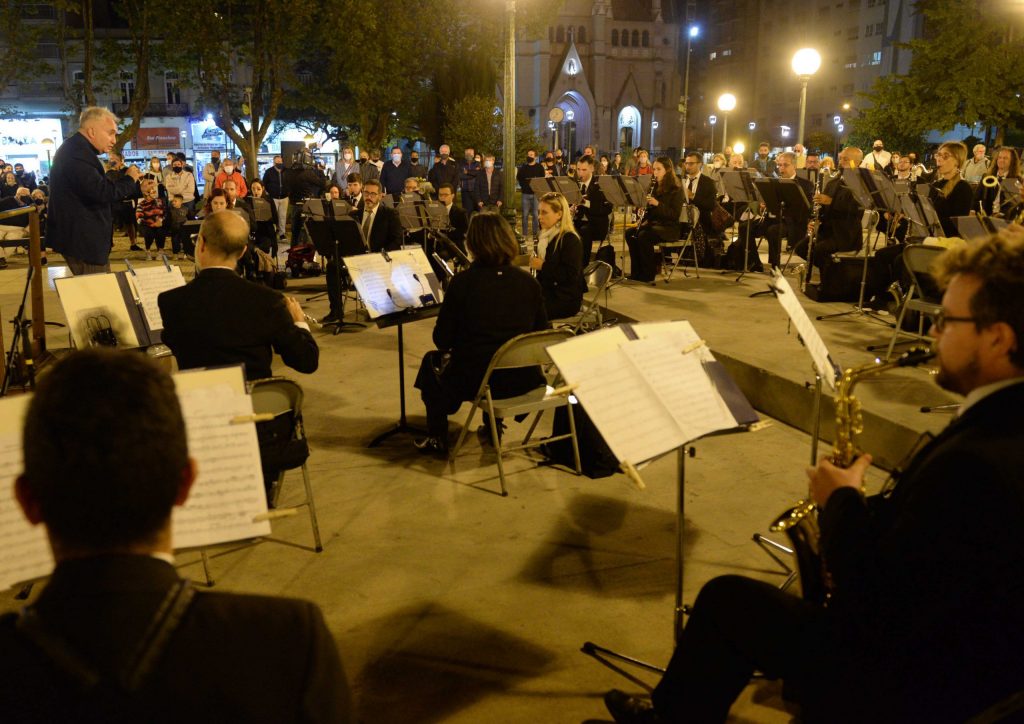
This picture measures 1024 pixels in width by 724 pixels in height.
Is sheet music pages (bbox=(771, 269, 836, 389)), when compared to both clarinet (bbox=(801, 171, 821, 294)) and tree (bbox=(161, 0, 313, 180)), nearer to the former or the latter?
clarinet (bbox=(801, 171, 821, 294))

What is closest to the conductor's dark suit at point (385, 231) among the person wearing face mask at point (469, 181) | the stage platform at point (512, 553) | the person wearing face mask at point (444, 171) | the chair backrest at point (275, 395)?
the stage platform at point (512, 553)

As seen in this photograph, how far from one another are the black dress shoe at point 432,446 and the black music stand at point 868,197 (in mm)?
4743

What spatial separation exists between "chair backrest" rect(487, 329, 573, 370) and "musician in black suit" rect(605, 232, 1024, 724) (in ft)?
8.23

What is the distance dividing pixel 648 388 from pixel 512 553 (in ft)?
5.57

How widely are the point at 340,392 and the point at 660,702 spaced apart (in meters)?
5.03

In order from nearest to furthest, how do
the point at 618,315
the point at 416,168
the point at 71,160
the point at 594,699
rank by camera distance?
1. the point at 594,699
2. the point at 71,160
3. the point at 618,315
4. the point at 416,168

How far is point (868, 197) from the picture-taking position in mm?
9352

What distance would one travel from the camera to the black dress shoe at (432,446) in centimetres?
583

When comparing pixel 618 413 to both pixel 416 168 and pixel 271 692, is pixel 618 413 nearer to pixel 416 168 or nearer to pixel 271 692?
pixel 271 692

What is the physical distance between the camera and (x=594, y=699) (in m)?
3.27

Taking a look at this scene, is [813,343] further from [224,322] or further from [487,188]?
[487,188]

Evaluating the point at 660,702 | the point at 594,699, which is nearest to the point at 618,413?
the point at 660,702

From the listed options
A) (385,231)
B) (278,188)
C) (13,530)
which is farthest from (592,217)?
(13,530)

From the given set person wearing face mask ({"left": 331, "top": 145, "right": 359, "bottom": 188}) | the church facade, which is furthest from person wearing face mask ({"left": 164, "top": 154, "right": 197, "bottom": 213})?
the church facade
